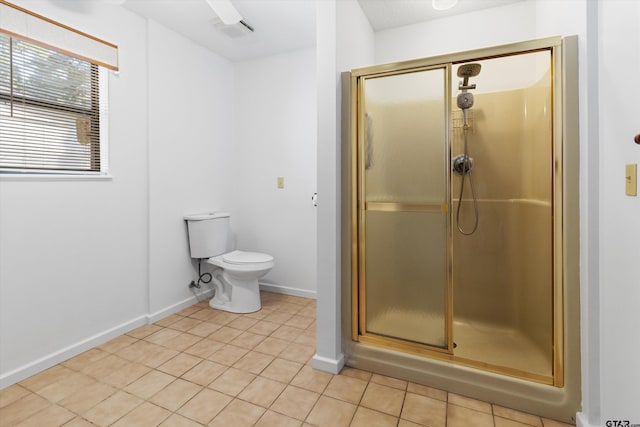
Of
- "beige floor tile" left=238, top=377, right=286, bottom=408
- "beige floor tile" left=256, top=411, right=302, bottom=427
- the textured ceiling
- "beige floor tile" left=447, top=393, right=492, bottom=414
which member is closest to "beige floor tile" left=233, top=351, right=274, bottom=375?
"beige floor tile" left=238, top=377, right=286, bottom=408

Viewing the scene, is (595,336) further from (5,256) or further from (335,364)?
(5,256)

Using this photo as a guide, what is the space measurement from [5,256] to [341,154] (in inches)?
77.7

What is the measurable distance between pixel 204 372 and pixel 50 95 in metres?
1.95

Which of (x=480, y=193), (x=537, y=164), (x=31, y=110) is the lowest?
(x=480, y=193)

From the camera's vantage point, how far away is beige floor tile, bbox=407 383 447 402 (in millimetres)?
1658

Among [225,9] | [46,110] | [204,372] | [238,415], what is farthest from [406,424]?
[46,110]

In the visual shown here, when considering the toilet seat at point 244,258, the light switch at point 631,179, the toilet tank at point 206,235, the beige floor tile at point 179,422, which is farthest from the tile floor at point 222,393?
the light switch at point 631,179

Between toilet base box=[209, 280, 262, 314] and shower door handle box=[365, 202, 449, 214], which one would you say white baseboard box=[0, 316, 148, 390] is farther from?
shower door handle box=[365, 202, 449, 214]

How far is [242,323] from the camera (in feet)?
8.48

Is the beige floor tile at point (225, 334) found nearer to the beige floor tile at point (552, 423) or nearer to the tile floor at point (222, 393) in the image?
the tile floor at point (222, 393)

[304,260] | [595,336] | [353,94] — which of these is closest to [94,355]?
Answer: [304,260]

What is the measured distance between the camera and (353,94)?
187 cm

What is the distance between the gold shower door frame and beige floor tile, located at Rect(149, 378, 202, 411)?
0.95 metres

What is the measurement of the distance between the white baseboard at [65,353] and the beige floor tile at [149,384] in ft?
2.03
